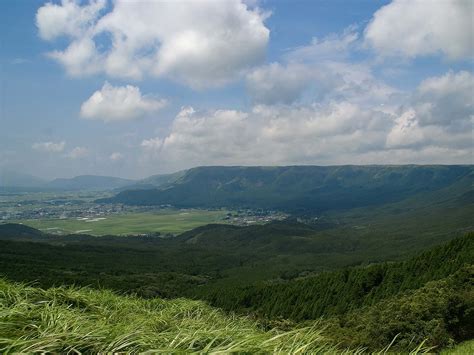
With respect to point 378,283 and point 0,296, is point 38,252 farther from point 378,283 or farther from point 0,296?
point 0,296

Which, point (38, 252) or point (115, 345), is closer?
point (115, 345)

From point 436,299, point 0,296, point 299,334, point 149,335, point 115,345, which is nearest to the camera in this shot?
point 115,345

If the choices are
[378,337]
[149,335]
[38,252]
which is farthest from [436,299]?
[38,252]

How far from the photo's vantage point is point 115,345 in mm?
4637

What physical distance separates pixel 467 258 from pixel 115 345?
62989 mm

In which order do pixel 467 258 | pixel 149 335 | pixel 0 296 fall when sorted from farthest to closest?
1. pixel 467 258
2. pixel 0 296
3. pixel 149 335

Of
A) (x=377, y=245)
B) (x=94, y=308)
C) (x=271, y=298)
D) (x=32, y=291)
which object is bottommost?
(x=377, y=245)

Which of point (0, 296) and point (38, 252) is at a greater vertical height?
point (0, 296)

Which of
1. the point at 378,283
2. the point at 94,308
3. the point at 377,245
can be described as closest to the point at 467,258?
the point at 378,283

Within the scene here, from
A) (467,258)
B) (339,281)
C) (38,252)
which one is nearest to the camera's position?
(467,258)

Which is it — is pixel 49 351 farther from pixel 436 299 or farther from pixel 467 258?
pixel 467 258

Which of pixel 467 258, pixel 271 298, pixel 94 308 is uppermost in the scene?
pixel 94 308

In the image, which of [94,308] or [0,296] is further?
[94,308]

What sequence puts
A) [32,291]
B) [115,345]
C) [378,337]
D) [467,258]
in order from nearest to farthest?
1. [115,345]
2. [32,291]
3. [378,337]
4. [467,258]
